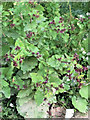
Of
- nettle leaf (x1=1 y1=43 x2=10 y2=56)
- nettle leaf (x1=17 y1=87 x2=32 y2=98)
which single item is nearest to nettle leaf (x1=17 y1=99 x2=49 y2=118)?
nettle leaf (x1=17 y1=87 x2=32 y2=98)

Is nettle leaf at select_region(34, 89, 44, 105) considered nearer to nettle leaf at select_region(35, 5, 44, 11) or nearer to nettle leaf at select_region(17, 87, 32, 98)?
nettle leaf at select_region(17, 87, 32, 98)

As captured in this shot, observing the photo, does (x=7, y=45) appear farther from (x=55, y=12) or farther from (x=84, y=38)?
(x=84, y=38)

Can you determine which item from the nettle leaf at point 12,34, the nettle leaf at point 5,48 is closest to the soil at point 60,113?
the nettle leaf at point 5,48

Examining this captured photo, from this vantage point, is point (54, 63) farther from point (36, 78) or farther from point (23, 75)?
point (23, 75)

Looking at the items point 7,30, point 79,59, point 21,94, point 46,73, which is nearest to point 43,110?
point 21,94

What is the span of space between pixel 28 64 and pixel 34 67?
0.10 metres

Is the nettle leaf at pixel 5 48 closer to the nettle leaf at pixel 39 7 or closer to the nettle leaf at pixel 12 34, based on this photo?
the nettle leaf at pixel 12 34

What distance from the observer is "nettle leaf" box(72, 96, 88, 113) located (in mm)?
2179

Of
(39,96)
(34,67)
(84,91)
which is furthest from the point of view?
(84,91)

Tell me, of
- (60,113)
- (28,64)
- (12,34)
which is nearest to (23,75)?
(28,64)

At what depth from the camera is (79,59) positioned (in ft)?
8.40

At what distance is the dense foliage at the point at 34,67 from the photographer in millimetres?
2059

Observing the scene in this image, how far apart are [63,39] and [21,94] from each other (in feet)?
3.61

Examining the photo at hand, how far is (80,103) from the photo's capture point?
88.7 inches
